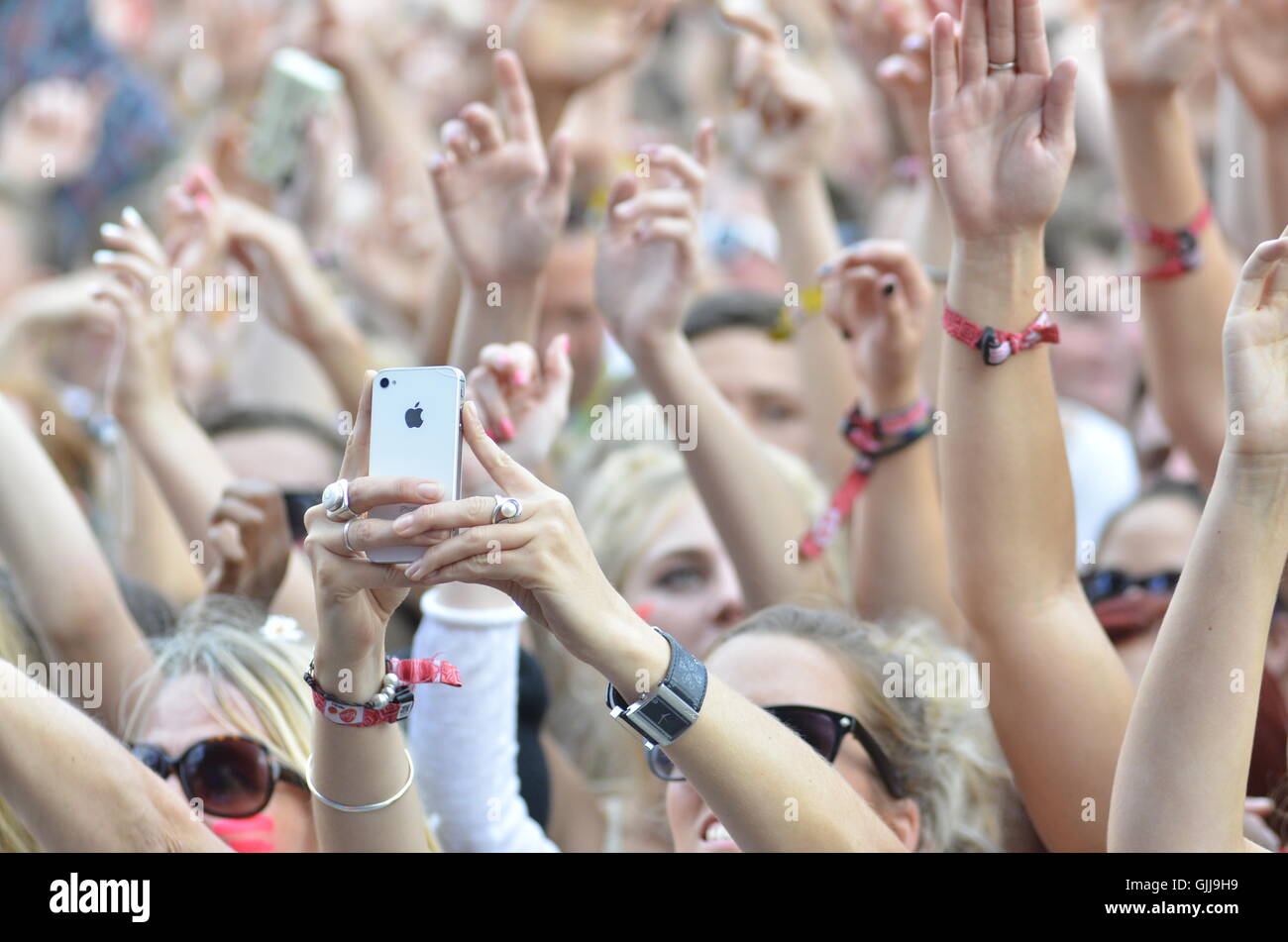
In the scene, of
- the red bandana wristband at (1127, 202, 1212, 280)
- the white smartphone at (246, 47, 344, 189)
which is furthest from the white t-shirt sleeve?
the white smartphone at (246, 47, 344, 189)

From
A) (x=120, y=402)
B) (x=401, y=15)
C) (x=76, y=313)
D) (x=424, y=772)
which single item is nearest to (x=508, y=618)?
(x=424, y=772)

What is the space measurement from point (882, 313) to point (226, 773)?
1.07 m

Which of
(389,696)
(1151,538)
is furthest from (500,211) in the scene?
(1151,538)

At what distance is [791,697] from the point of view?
1.68 m

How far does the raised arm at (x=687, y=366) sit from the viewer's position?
202cm

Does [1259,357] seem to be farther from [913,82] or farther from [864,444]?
[913,82]

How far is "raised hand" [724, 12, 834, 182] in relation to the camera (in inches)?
103

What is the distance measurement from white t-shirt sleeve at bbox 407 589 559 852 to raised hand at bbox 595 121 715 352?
49 cm

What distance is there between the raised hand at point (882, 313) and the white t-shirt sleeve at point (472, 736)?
638 millimetres

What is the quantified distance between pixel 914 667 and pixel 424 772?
66 cm

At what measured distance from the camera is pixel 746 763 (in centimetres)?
126

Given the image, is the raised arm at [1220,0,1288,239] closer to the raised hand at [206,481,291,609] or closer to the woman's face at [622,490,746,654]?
the woman's face at [622,490,746,654]

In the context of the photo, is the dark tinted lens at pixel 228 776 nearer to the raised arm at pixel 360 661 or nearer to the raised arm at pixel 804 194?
the raised arm at pixel 360 661
